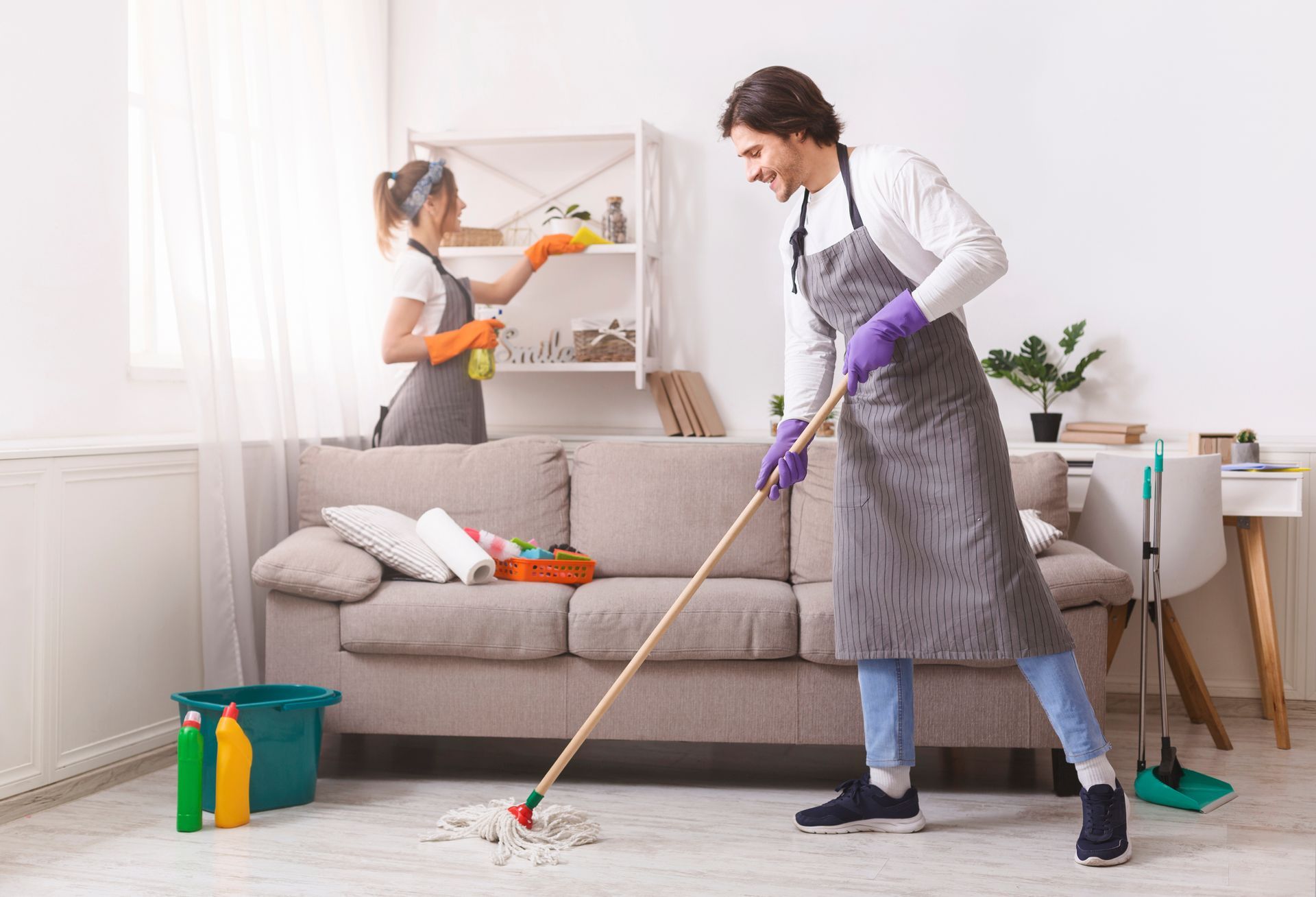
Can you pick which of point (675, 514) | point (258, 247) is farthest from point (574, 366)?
point (258, 247)

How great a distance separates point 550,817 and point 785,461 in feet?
2.79

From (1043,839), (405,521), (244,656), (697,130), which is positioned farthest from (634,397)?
(1043,839)

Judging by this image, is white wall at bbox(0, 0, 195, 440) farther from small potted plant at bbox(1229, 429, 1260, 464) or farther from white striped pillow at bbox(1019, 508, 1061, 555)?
small potted plant at bbox(1229, 429, 1260, 464)

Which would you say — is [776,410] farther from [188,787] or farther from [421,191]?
[188,787]

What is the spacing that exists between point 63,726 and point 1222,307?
11.2ft

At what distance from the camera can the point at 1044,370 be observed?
3652mm

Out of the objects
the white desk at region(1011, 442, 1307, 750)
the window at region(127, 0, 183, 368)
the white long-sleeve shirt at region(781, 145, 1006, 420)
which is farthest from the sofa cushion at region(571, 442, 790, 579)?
the window at region(127, 0, 183, 368)

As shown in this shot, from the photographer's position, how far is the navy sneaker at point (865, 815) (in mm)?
2373

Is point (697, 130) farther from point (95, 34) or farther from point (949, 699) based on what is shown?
point (949, 699)

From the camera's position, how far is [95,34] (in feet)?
9.89

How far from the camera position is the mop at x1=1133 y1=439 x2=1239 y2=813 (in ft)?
8.33

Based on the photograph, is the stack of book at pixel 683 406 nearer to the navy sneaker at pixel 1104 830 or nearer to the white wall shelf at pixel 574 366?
the white wall shelf at pixel 574 366

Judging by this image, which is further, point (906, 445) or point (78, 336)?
point (78, 336)

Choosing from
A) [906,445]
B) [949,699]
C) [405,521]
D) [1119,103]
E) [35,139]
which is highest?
[1119,103]
